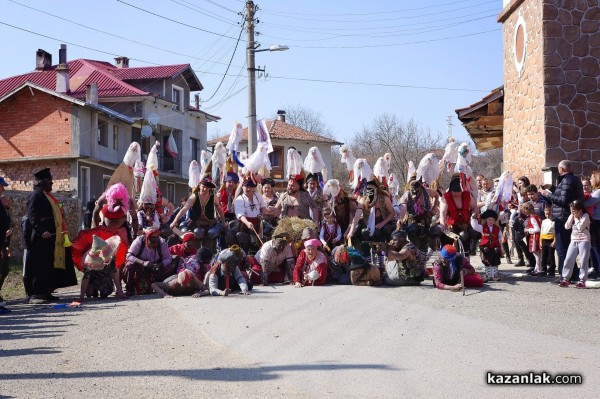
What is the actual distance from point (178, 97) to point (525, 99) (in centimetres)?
3200

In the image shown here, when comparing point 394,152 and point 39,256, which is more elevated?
point 394,152

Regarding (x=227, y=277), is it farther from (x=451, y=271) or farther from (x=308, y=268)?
(x=451, y=271)

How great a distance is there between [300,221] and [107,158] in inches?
1075

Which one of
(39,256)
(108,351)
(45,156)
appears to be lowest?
(108,351)

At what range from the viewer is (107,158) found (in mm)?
38625

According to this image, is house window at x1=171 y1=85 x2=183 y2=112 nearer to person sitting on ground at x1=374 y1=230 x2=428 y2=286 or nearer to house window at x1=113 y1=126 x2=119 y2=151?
house window at x1=113 y1=126 x2=119 y2=151

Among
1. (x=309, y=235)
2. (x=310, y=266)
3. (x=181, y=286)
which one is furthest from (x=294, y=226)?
(x=181, y=286)

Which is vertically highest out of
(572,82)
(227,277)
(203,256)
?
(572,82)

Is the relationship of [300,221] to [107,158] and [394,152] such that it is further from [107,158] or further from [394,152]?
[394,152]

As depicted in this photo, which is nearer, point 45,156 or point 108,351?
point 108,351

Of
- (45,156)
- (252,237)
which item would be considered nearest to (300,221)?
(252,237)

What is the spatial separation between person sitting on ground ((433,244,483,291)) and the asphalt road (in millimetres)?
458

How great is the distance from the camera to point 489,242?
12.6 m

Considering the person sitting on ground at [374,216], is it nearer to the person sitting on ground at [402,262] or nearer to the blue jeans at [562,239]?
the person sitting on ground at [402,262]
